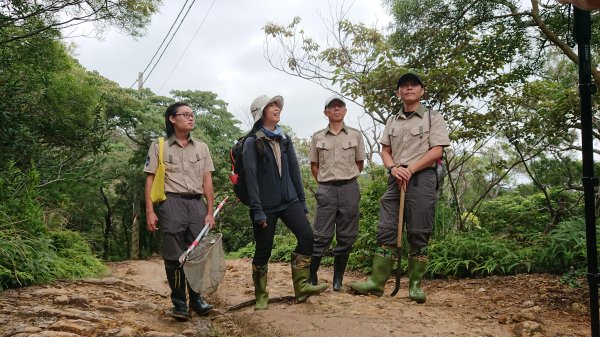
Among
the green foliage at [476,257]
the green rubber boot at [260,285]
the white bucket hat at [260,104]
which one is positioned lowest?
the green rubber boot at [260,285]

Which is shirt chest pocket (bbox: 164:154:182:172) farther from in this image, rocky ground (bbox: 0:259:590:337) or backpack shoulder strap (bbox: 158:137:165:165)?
rocky ground (bbox: 0:259:590:337)

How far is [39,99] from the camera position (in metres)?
8.45

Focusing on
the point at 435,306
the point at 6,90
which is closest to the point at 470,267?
the point at 435,306

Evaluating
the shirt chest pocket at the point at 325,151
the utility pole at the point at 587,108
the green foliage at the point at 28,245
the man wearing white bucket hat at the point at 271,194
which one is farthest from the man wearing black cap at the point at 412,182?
the green foliage at the point at 28,245

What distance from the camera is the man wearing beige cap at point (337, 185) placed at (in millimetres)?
4961

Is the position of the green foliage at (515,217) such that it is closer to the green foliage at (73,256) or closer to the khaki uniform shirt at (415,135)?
the khaki uniform shirt at (415,135)

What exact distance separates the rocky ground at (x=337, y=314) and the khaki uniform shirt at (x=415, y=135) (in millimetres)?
1298

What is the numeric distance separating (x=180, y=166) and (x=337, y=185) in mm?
1496

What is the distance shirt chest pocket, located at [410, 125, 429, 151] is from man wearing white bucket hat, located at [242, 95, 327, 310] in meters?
1.16

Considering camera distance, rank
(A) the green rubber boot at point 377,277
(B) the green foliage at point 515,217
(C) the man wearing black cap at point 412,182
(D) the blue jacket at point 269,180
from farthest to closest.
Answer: (B) the green foliage at point 515,217, (A) the green rubber boot at point 377,277, (C) the man wearing black cap at point 412,182, (D) the blue jacket at point 269,180

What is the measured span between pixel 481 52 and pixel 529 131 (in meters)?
1.50

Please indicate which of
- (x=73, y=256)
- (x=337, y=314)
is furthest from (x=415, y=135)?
(x=73, y=256)

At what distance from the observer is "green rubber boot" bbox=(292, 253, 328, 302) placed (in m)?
4.34

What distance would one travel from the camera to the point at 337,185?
498cm
